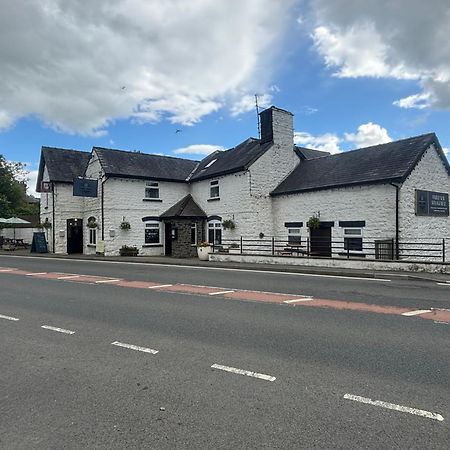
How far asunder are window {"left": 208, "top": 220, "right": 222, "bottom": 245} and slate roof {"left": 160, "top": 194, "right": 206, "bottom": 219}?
94 centimetres

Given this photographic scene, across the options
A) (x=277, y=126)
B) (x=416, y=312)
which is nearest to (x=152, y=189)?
(x=277, y=126)

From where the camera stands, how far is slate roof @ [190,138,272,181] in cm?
2411

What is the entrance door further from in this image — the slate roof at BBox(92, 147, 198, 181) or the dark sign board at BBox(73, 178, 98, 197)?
the dark sign board at BBox(73, 178, 98, 197)

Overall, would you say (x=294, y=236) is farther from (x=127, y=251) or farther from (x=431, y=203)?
(x=127, y=251)

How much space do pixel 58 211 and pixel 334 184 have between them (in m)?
21.4

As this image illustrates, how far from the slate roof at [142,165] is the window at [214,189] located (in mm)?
3511

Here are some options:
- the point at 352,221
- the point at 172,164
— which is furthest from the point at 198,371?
the point at 172,164

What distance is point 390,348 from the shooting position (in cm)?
546

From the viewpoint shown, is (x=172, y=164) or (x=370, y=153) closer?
(x=370, y=153)

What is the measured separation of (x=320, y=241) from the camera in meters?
21.1

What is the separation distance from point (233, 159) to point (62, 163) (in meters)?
14.7

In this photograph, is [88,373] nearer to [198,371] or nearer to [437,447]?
[198,371]

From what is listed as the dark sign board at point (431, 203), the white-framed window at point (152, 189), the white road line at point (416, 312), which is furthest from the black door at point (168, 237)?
the white road line at point (416, 312)

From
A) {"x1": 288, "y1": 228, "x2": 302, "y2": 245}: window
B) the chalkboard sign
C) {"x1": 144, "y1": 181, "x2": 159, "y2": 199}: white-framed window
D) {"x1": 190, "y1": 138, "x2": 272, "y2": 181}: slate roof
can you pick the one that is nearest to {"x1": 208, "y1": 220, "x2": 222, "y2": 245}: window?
{"x1": 190, "y1": 138, "x2": 272, "y2": 181}: slate roof
